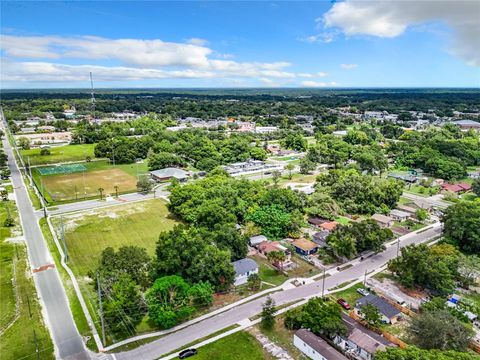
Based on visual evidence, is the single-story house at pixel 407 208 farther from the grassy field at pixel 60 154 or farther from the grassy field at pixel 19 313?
the grassy field at pixel 60 154

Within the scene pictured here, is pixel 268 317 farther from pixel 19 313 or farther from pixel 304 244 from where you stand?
pixel 19 313

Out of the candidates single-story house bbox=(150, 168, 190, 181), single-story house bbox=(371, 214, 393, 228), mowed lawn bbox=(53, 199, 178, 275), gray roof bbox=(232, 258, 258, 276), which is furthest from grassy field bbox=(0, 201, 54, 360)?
single-story house bbox=(371, 214, 393, 228)

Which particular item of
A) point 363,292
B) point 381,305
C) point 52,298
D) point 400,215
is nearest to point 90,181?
point 52,298

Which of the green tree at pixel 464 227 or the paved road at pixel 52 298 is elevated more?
the green tree at pixel 464 227

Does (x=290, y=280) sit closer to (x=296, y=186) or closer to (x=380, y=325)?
(x=380, y=325)

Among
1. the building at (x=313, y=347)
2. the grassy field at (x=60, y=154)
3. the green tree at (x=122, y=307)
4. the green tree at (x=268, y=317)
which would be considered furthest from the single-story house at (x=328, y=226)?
the grassy field at (x=60, y=154)

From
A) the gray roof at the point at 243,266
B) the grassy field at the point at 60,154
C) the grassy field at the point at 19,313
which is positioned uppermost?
the grassy field at the point at 60,154

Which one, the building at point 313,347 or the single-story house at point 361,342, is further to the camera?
the single-story house at point 361,342

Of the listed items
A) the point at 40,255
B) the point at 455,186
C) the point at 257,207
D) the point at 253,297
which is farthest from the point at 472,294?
the point at 40,255
